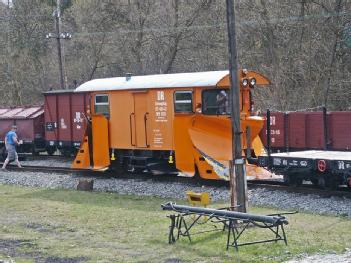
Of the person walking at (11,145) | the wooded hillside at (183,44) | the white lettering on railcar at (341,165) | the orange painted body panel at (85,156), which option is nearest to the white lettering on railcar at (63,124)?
the person walking at (11,145)

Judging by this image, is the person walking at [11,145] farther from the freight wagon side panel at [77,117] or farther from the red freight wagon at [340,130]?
the red freight wagon at [340,130]

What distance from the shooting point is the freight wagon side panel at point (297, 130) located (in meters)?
21.5

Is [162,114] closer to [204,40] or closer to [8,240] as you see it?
[8,240]

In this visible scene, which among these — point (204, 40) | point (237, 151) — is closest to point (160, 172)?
point (237, 151)

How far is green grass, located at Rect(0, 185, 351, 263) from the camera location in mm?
9227

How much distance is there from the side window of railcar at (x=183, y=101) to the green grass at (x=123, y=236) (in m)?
3.16

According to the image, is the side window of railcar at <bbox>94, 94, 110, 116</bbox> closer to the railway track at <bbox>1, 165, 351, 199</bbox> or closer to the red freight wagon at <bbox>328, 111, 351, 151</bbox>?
the railway track at <bbox>1, 165, 351, 199</bbox>

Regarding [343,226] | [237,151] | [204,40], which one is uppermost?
[204,40]

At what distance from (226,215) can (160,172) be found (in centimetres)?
966

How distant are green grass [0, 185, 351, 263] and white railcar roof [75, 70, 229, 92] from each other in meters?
3.61

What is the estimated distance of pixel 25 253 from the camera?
9773 mm

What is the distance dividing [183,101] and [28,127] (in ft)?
41.6

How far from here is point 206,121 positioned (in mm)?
16719

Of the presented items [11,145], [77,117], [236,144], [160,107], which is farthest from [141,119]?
[77,117]
